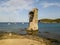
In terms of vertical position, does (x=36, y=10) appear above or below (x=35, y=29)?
above

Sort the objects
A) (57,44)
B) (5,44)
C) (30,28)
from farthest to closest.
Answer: (30,28), (57,44), (5,44)

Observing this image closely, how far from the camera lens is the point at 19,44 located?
68.6 feet

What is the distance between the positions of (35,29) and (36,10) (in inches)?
296

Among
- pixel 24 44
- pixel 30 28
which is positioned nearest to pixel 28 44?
pixel 24 44

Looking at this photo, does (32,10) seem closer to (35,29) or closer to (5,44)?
(35,29)

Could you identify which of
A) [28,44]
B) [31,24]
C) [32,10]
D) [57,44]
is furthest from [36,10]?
[28,44]

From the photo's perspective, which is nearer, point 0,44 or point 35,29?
point 0,44

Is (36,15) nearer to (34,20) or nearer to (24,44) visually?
(34,20)

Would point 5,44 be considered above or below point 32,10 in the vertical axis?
below

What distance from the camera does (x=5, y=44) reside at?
67.2ft

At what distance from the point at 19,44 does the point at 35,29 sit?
1462 inches

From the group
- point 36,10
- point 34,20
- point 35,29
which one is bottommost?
point 35,29

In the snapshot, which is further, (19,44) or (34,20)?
(34,20)

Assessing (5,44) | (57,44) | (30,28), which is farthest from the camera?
(30,28)
